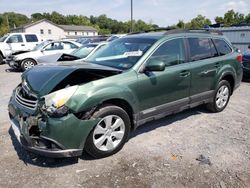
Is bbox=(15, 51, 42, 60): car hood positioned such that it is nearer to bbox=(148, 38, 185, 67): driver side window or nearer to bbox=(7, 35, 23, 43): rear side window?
bbox=(7, 35, 23, 43): rear side window

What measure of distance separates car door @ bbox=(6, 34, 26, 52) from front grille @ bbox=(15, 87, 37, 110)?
14.4 meters

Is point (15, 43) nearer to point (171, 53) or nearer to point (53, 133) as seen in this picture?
point (171, 53)

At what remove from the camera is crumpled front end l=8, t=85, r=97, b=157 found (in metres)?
3.21

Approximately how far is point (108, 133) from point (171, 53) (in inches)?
71.3

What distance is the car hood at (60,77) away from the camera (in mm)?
3480

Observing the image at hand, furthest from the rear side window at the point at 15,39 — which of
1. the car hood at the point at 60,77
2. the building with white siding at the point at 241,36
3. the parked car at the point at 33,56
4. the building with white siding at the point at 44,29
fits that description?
the building with white siding at the point at 44,29

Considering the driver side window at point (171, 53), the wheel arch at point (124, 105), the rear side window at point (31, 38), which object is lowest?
the wheel arch at point (124, 105)

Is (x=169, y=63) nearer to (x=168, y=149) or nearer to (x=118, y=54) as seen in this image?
(x=118, y=54)

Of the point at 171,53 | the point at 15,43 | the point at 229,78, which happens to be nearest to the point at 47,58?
the point at 15,43

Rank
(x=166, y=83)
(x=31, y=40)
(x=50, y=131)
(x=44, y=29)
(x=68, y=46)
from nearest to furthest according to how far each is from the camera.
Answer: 1. (x=50, y=131)
2. (x=166, y=83)
3. (x=68, y=46)
4. (x=31, y=40)
5. (x=44, y=29)

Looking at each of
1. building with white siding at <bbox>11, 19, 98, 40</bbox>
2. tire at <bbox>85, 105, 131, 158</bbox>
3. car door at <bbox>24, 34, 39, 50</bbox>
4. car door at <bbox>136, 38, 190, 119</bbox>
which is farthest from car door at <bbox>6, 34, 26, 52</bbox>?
Result: building with white siding at <bbox>11, 19, 98, 40</bbox>

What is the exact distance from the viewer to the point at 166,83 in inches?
171

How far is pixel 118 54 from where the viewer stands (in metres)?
4.59

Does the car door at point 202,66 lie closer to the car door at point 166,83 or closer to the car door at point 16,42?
the car door at point 166,83
